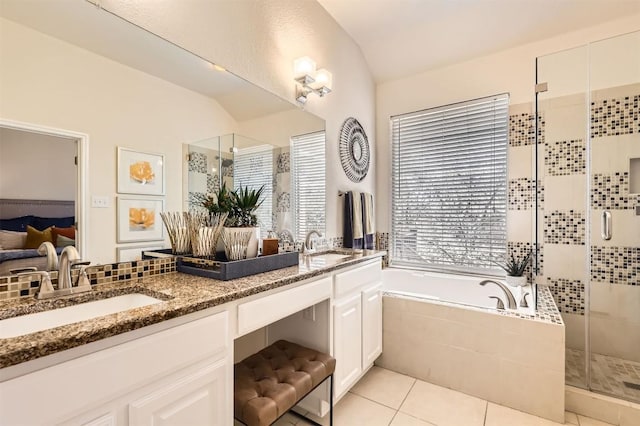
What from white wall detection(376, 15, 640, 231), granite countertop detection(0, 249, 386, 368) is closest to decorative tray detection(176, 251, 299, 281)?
granite countertop detection(0, 249, 386, 368)

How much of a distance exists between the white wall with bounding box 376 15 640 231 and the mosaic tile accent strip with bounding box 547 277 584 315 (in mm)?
1529

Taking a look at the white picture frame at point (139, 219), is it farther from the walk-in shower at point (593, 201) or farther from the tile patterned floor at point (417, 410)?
the walk-in shower at point (593, 201)

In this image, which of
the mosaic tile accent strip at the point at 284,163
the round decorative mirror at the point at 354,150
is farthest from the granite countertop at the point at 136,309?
the round decorative mirror at the point at 354,150

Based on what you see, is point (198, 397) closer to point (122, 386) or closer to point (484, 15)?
point (122, 386)

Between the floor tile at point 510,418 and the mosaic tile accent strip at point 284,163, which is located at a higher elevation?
the mosaic tile accent strip at point 284,163

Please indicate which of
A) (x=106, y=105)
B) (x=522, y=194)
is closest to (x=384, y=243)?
(x=522, y=194)

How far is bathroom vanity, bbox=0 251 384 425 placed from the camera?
0.64 metres

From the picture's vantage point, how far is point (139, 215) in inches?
50.2

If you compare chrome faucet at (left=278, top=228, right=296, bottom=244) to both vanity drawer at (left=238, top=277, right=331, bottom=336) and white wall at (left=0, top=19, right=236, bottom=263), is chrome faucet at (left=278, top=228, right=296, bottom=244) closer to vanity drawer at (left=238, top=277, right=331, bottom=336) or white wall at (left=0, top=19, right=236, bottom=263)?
vanity drawer at (left=238, top=277, right=331, bottom=336)

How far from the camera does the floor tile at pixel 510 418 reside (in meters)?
1.69

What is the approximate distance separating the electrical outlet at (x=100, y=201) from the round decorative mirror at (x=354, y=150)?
6.25 ft

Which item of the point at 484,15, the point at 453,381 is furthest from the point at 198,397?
the point at 484,15

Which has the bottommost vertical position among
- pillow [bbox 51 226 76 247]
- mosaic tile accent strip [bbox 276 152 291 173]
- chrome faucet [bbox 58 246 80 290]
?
chrome faucet [bbox 58 246 80 290]

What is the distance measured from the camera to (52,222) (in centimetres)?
104
